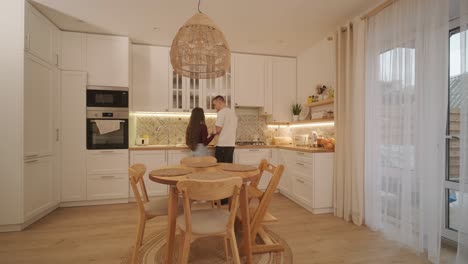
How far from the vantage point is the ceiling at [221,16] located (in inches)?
105

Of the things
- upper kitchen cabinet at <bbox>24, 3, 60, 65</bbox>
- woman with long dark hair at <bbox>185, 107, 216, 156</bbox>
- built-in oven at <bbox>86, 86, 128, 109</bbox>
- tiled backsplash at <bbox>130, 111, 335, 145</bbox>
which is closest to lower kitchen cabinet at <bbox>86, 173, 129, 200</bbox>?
tiled backsplash at <bbox>130, 111, 335, 145</bbox>

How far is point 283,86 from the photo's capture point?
4.42 metres

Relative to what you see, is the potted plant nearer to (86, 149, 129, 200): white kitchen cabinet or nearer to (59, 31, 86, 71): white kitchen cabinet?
(86, 149, 129, 200): white kitchen cabinet

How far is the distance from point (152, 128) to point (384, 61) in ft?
11.8

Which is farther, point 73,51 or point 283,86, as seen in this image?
point 283,86

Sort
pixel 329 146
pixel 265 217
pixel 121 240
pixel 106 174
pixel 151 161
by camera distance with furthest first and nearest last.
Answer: pixel 151 161, pixel 106 174, pixel 329 146, pixel 121 240, pixel 265 217

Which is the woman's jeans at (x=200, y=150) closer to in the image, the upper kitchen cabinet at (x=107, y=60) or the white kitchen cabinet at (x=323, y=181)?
the upper kitchen cabinet at (x=107, y=60)

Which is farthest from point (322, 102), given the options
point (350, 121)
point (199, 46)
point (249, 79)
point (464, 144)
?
point (199, 46)

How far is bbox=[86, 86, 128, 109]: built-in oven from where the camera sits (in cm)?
338

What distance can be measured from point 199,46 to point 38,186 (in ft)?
9.03

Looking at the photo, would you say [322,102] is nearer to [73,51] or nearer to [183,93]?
[183,93]

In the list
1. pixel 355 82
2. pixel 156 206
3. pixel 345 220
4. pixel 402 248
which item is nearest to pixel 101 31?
pixel 156 206

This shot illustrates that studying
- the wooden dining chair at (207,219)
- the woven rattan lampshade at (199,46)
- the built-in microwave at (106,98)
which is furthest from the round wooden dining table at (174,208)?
the built-in microwave at (106,98)

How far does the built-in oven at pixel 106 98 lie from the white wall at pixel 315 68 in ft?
9.96
